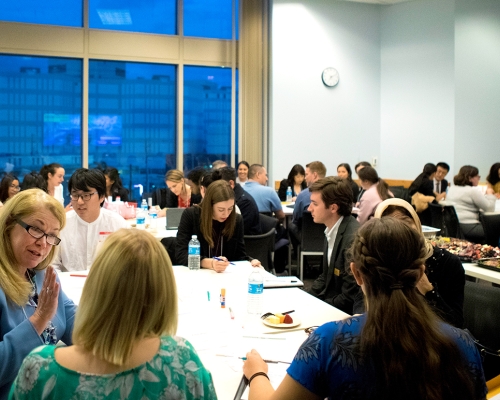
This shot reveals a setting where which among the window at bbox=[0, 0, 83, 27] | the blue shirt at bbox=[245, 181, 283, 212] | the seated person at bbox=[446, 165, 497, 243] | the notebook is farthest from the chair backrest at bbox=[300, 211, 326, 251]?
the window at bbox=[0, 0, 83, 27]

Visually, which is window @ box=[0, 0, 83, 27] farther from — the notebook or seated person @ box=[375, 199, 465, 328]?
seated person @ box=[375, 199, 465, 328]

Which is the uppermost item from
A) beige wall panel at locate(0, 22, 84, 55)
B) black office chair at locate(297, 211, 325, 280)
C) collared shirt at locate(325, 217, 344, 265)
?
beige wall panel at locate(0, 22, 84, 55)

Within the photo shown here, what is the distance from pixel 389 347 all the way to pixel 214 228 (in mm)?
2875

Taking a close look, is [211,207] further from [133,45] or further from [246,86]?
[133,45]

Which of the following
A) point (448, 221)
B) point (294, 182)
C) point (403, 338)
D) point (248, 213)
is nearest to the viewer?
point (403, 338)

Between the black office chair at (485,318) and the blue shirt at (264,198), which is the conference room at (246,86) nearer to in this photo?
the blue shirt at (264,198)

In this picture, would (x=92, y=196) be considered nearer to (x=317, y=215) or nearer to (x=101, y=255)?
(x=317, y=215)

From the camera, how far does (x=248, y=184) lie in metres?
7.17

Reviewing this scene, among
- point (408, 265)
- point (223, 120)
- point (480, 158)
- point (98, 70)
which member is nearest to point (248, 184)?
point (223, 120)

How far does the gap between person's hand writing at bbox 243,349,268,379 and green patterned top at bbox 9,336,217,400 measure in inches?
24.0

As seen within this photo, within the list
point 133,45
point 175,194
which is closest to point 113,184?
point 175,194

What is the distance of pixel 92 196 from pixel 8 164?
6.24 meters

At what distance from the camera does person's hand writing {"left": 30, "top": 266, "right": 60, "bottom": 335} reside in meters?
1.86

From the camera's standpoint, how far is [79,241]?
12.9ft
